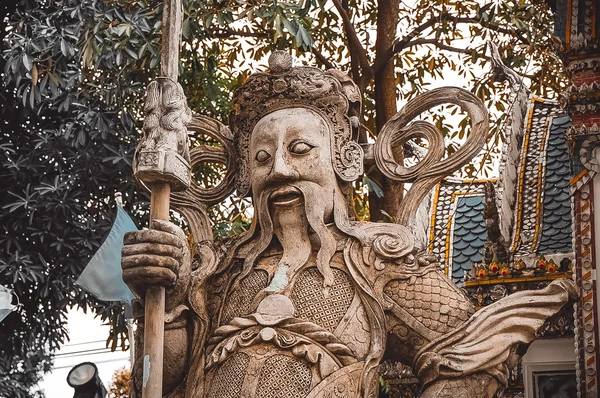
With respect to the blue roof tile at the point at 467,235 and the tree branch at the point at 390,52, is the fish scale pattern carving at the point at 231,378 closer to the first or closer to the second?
the blue roof tile at the point at 467,235

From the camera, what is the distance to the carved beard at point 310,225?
728 centimetres

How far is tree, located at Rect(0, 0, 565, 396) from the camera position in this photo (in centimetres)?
1168

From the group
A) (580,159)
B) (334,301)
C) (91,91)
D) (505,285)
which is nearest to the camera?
(334,301)

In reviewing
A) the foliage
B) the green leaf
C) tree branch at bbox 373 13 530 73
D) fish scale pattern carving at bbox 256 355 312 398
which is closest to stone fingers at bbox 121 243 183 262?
fish scale pattern carving at bbox 256 355 312 398

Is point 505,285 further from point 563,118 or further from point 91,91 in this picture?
point 91,91

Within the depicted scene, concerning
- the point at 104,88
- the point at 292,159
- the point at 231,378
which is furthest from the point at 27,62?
the point at 231,378

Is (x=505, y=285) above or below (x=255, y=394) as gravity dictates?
above

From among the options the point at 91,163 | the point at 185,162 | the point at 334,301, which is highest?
the point at 91,163

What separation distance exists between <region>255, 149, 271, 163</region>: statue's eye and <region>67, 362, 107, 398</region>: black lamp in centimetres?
260

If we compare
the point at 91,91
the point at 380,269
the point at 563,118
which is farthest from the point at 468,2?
the point at 380,269

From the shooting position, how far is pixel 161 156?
21.7 ft

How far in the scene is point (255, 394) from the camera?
272 inches

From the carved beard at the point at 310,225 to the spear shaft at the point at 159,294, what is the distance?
835mm

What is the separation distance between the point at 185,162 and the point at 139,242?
496 millimetres
